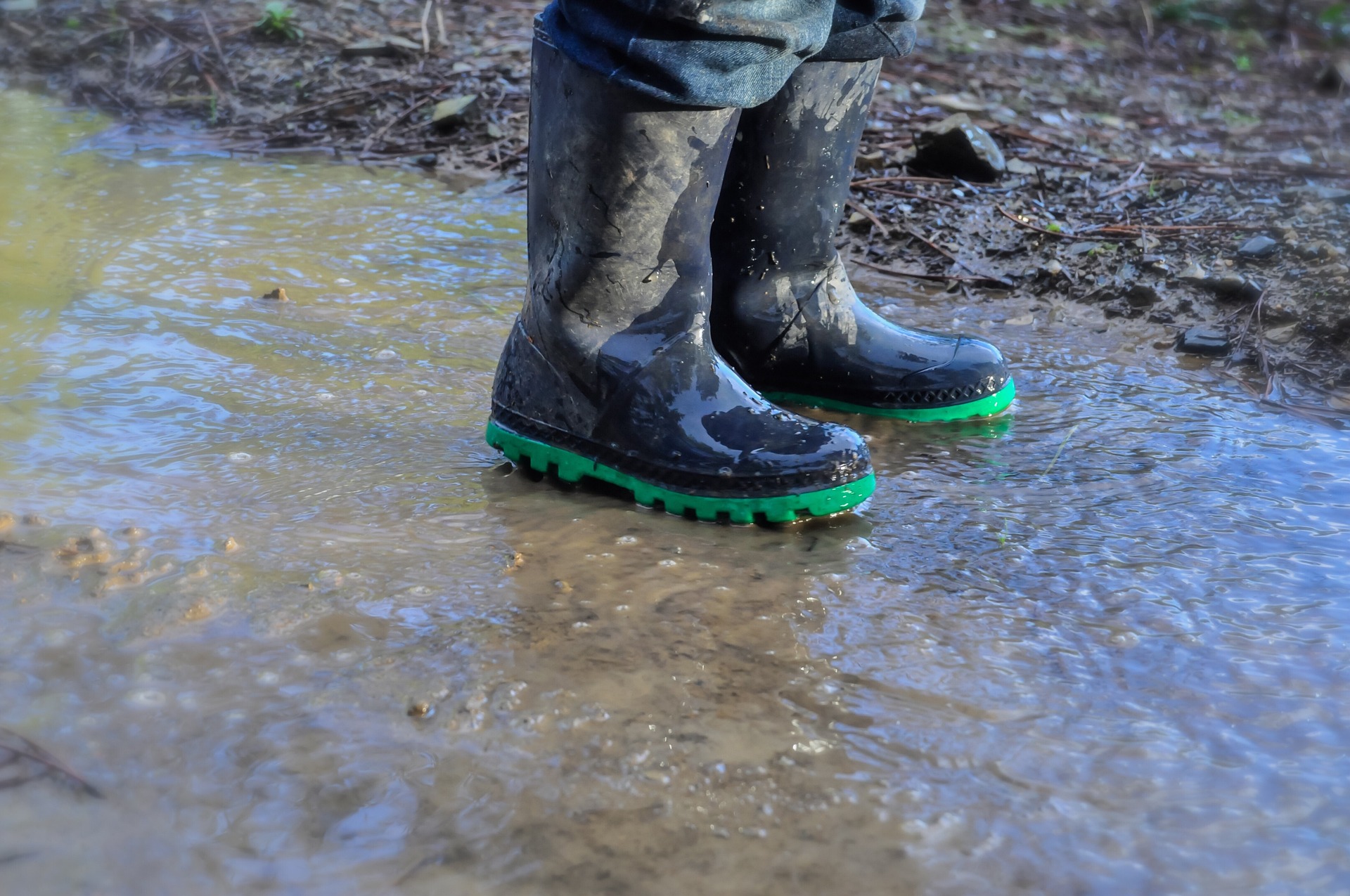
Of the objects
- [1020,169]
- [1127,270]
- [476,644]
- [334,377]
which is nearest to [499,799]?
[476,644]

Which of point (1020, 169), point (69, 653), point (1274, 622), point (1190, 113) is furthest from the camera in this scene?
point (1190, 113)

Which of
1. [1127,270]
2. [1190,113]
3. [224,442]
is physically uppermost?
[1190,113]

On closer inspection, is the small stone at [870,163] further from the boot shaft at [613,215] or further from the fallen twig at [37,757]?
the fallen twig at [37,757]

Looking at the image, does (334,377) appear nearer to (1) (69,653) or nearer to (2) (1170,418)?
(1) (69,653)

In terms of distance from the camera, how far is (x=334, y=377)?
6.02ft

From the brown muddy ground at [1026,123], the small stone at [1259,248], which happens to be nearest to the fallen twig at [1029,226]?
the brown muddy ground at [1026,123]

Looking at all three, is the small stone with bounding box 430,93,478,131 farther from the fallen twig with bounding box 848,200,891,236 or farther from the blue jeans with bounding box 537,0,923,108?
the blue jeans with bounding box 537,0,923,108

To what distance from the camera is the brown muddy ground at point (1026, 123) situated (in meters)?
2.31

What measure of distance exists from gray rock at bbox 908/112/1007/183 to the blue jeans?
160cm

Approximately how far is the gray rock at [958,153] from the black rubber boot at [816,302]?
4.02 feet

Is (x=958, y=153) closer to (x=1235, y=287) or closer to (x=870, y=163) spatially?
(x=870, y=163)

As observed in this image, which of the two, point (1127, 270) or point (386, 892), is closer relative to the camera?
point (386, 892)

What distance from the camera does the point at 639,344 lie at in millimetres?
1488

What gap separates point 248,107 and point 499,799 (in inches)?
134
